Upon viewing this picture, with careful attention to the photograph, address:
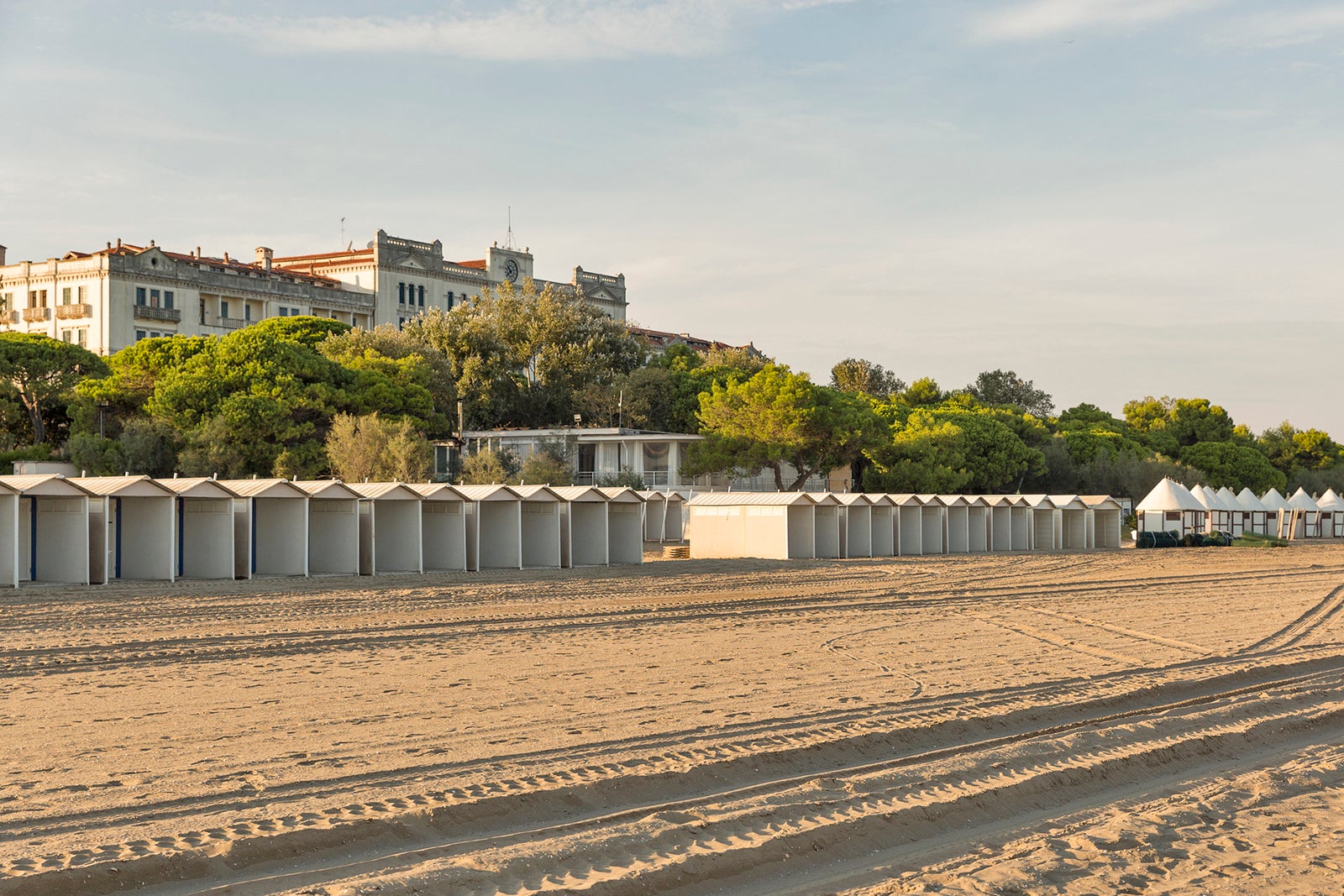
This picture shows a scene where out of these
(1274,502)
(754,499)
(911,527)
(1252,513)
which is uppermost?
(754,499)

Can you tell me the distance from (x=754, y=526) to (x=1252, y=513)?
122ft

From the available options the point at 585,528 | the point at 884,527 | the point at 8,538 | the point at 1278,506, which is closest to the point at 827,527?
the point at 884,527

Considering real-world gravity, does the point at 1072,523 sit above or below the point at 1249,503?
below

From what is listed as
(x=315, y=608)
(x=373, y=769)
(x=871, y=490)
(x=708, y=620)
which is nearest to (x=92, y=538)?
(x=315, y=608)

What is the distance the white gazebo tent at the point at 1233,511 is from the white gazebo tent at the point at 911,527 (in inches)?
835

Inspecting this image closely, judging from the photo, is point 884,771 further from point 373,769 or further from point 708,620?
point 708,620

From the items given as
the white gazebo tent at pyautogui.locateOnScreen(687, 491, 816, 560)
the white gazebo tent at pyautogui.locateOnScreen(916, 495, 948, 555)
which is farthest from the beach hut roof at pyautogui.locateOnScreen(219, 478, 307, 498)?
the white gazebo tent at pyautogui.locateOnScreen(916, 495, 948, 555)

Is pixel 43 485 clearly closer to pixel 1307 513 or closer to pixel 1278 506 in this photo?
pixel 1278 506

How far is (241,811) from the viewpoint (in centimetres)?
688

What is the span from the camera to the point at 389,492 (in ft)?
89.4

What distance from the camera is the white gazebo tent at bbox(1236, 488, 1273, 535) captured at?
57250 mm

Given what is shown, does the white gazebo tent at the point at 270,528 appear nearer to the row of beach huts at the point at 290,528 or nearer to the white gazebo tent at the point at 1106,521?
the row of beach huts at the point at 290,528

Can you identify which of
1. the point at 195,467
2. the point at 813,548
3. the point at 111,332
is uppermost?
the point at 111,332

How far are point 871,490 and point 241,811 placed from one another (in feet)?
153
